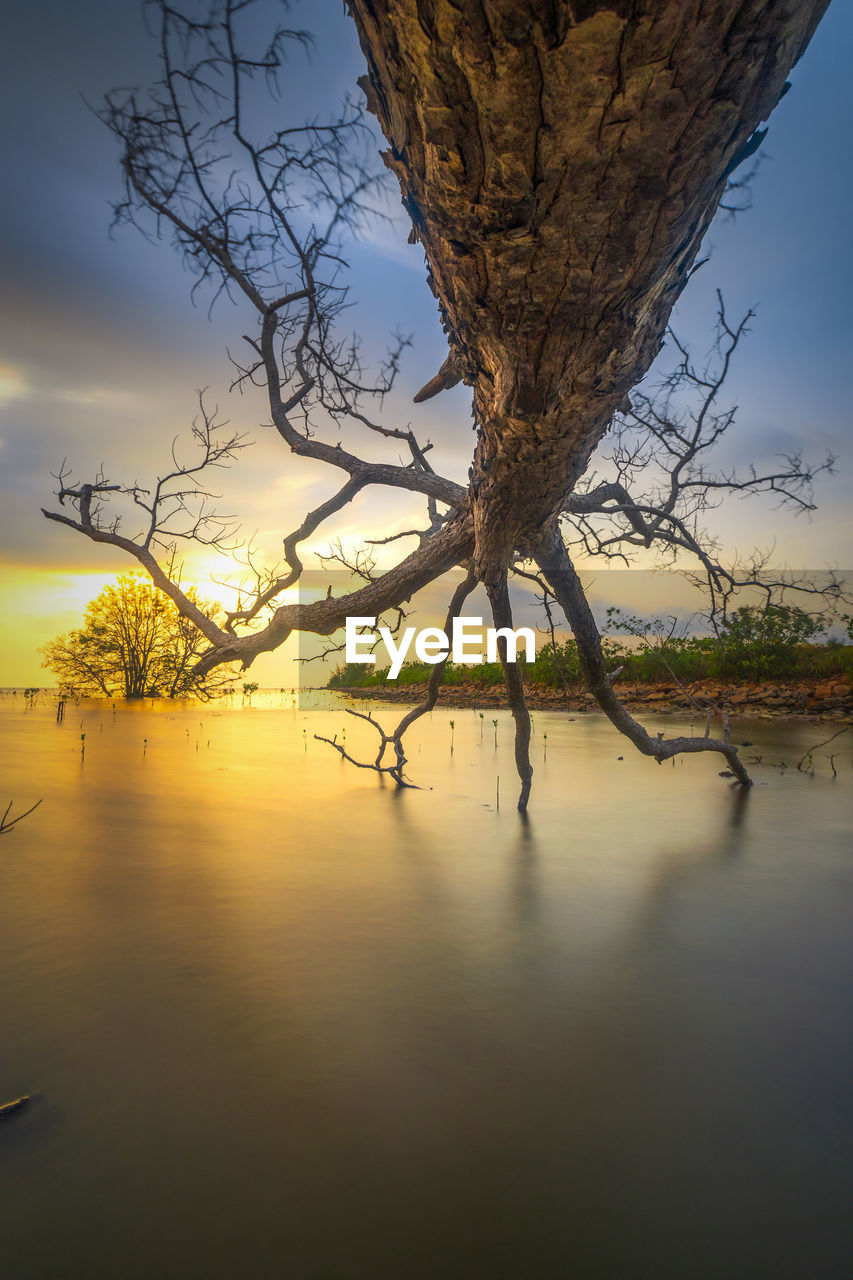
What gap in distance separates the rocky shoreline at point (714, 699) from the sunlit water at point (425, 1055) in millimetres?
7111

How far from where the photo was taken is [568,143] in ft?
3.68

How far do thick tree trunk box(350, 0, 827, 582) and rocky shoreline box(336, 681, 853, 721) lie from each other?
9022 millimetres

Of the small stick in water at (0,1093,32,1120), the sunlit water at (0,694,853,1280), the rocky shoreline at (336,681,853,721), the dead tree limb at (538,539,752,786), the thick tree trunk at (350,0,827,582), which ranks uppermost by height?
the thick tree trunk at (350,0,827,582)

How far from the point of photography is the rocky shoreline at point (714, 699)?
1116 cm

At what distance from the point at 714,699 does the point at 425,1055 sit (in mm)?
11681

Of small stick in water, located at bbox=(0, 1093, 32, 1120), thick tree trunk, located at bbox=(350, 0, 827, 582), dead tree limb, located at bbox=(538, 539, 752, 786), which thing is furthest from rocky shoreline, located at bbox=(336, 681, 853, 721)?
small stick in water, located at bbox=(0, 1093, 32, 1120)

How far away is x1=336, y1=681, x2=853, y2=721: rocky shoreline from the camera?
36.6 feet

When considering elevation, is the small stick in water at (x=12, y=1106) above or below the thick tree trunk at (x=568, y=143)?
below

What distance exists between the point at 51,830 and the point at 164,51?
4893 millimetres

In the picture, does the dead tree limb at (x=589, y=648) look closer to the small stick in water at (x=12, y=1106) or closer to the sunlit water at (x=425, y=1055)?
the sunlit water at (x=425, y=1055)

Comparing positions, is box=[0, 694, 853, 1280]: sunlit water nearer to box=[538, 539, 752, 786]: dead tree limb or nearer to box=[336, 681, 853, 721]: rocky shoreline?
box=[538, 539, 752, 786]: dead tree limb

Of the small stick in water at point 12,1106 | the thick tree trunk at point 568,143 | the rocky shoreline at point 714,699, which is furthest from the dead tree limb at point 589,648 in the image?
the rocky shoreline at point 714,699

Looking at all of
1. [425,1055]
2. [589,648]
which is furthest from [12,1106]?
[589,648]

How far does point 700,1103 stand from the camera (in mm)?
1756
